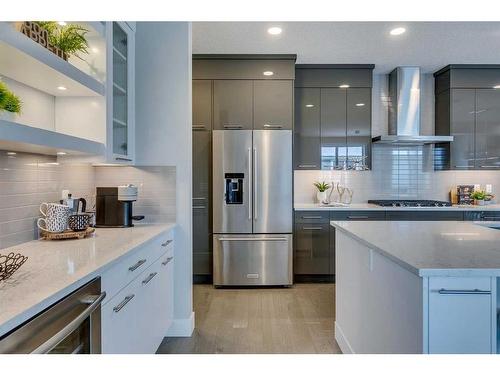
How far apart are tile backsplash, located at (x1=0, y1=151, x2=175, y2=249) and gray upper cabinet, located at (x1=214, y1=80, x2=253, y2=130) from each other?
1.48 metres

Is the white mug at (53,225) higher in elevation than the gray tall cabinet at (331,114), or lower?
lower

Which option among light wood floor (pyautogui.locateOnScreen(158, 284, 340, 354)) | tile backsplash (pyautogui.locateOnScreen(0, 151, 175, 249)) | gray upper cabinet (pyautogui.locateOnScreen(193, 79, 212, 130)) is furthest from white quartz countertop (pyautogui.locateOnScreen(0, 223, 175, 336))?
gray upper cabinet (pyautogui.locateOnScreen(193, 79, 212, 130))

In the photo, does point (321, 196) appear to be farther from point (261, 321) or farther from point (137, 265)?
point (137, 265)

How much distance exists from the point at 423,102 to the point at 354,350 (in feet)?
12.2

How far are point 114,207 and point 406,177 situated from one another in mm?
3786

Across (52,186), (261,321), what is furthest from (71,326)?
(261,321)

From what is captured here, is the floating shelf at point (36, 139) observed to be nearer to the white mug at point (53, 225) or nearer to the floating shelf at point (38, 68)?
the floating shelf at point (38, 68)

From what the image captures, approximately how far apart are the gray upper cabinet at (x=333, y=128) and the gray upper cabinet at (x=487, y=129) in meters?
1.70

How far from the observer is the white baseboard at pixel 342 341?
222 cm

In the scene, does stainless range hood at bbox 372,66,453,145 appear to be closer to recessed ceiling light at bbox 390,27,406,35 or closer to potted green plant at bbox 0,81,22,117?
recessed ceiling light at bbox 390,27,406,35

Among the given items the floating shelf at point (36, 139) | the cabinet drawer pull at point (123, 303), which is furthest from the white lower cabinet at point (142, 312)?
the floating shelf at point (36, 139)

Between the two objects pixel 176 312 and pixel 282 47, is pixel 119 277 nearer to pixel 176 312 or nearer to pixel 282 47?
pixel 176 312

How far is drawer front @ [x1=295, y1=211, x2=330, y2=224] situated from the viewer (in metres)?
3.97

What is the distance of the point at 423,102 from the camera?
15.0 ft
